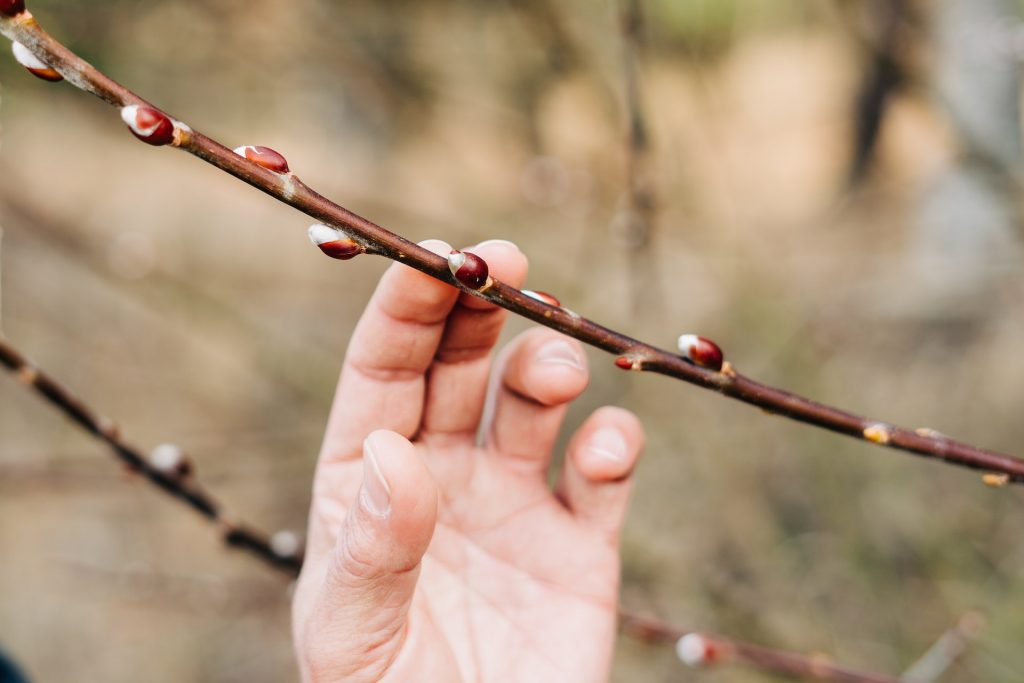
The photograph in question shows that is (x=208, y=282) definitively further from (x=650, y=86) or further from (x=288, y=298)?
(x=650, y=86)

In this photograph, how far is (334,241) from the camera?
0.56 metres

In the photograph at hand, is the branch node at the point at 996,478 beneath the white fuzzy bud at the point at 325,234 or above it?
above

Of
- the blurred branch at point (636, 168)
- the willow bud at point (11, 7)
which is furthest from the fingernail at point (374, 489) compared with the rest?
the blurred branch at point (636, 168)

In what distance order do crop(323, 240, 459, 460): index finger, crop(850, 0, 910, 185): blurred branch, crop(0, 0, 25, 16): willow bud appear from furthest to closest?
1. crop(850, 0, 910, 185): blurred branch
2. crop(323, 240, 459, 460): index finger
3. crop(0, 0, 25, 16): willow bud

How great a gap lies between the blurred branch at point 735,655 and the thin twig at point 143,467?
1.83 ft

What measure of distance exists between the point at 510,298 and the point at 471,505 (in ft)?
1.50

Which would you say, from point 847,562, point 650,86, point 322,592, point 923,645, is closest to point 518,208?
point 650,86

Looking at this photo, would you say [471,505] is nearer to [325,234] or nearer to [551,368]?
[551,368]

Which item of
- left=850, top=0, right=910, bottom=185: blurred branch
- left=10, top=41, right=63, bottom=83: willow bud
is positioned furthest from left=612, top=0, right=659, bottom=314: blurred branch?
left=850, top=0, right=910, bottom=185: blurred branch

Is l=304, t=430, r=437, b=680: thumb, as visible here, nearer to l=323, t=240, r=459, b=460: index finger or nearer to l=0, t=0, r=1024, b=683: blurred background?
l=323, t=240, r=459, b=460: index finger

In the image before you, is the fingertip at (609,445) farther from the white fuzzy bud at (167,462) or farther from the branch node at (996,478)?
the white fuzzy bud at (167,462)

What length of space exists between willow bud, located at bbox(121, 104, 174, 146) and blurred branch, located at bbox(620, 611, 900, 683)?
3.03 ft

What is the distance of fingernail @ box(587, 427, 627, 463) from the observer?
94 centimetres

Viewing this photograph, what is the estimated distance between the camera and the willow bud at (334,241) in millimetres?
557
